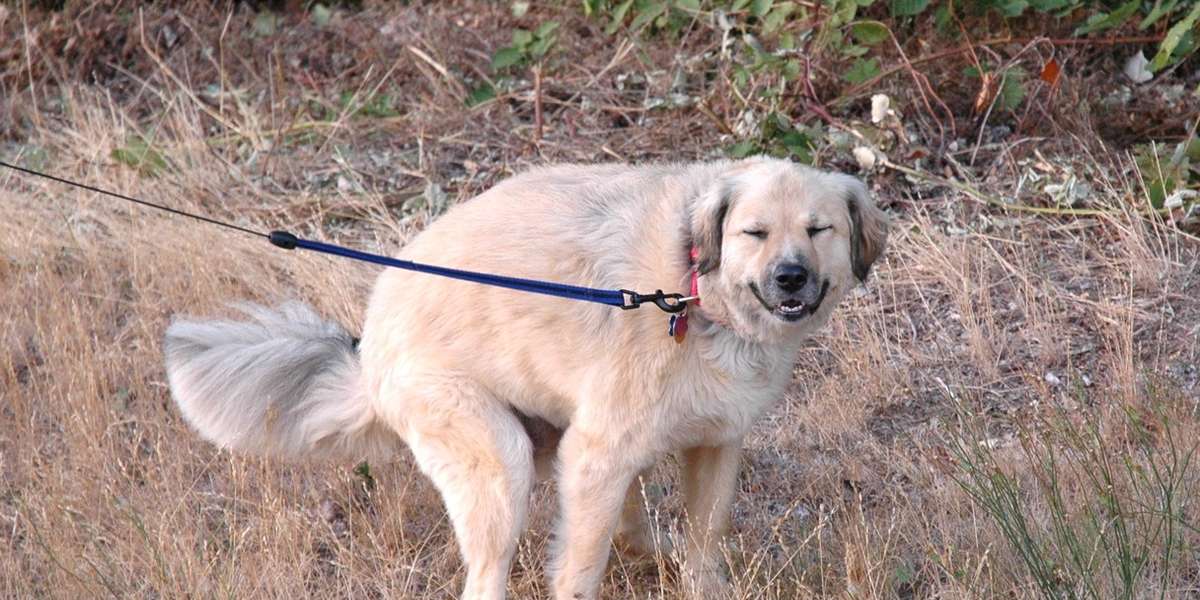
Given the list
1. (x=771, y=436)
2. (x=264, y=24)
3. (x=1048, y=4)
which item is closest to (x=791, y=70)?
(x=1048, y=4)

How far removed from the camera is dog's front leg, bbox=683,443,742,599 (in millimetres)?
4465

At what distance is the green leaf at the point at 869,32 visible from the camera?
688 cm

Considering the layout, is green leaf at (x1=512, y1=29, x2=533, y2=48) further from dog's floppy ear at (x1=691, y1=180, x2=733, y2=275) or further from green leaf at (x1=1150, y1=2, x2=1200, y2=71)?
dog's floppy ear at (x1=691, y1=180, x2=733, y2=275)

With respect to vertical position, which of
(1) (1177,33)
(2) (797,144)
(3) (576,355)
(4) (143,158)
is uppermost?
(3) (576,355)

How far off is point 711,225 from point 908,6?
10.6ft

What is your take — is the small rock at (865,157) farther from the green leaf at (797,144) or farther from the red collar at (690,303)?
the red collar at (690,303)

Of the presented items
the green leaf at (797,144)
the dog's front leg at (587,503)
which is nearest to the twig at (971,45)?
the green leaf at (797,144)

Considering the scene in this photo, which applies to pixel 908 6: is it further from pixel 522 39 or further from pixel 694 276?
pixel 694 276

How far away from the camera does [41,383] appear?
587 centimetres

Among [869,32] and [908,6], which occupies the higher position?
[908,6]

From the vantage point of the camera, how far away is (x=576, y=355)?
424cm

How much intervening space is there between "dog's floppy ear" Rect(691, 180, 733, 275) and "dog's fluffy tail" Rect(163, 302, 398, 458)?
1279 mm

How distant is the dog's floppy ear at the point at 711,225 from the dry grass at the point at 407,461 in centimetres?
69

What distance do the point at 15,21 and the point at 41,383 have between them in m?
4.48
